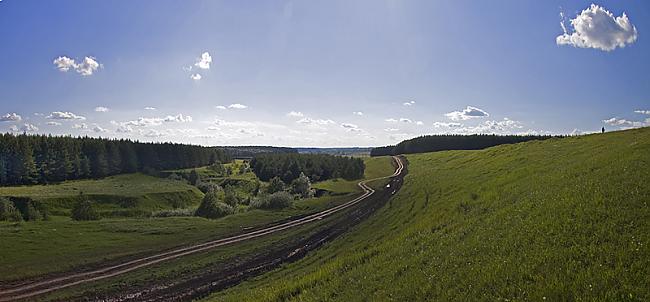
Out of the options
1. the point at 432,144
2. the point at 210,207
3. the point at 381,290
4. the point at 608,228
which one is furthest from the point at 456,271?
the point at 432,144

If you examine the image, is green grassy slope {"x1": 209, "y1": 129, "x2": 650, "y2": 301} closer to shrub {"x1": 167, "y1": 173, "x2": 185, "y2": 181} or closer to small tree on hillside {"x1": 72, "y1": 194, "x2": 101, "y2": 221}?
small tree on hillside {"x1": 72, "y1": 194, "x2": 101, "y2": 221}

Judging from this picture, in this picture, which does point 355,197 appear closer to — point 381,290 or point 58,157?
point 381,290

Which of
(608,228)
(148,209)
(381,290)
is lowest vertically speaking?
(148,209)

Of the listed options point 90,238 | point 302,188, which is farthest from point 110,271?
point 302,188

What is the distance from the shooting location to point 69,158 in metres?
122

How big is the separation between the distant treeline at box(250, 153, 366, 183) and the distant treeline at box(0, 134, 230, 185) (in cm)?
4181

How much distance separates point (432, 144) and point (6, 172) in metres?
158

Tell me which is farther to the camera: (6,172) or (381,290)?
(6,172)

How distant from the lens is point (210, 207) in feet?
218

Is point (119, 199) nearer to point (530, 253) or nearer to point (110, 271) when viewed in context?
point (110, 271)

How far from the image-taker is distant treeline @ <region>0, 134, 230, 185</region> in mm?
109938

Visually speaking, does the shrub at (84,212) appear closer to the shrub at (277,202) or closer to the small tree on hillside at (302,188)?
the shrub at (277,202)

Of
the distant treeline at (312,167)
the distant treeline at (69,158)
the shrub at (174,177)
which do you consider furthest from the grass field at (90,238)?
the shrub at (174,177)

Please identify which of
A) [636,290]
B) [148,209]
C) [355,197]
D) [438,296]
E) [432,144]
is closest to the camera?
[636,290]
